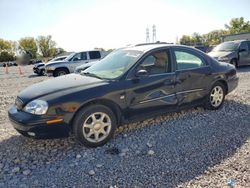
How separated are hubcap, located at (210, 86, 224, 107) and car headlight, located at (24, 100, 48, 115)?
351 centimetres

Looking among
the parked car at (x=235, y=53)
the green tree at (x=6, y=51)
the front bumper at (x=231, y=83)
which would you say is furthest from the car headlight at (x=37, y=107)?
the green tree at (x=6, y=51)

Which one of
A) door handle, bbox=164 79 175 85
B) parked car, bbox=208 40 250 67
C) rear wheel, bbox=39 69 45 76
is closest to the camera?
door handle, bbox=164 79 175 85

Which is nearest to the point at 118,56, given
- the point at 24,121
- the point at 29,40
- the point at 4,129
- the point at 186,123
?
the point at 186,123

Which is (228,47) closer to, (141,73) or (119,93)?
(141,73)

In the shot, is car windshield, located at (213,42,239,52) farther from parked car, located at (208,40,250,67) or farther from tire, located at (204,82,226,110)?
tire, located at (204,82,226,110)

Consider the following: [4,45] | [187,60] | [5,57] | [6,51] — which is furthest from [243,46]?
[4,45]

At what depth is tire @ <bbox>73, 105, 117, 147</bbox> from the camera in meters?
3.81

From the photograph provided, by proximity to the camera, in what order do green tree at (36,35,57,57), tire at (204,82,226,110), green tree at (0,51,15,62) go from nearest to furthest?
tire at (204,82,226,110), green tree at (0,51,15,62), green tree at (36,35,57,57)

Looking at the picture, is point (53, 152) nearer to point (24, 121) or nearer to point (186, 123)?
point (24, 121)

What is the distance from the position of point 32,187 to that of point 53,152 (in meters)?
0.87

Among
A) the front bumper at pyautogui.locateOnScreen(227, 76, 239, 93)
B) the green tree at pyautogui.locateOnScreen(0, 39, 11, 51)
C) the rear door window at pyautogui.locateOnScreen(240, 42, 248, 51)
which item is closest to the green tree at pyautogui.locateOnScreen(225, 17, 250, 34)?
the rear door window at pyautogui.locateOnScreen(240, 42, 248, 51)

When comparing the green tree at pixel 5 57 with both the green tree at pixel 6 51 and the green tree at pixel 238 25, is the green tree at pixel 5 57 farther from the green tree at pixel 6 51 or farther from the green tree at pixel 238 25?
the green tree at pixel 238 25

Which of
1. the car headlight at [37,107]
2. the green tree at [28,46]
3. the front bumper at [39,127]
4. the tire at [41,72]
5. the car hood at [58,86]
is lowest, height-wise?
the tire at [41,72]

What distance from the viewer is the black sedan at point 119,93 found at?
147 inches
